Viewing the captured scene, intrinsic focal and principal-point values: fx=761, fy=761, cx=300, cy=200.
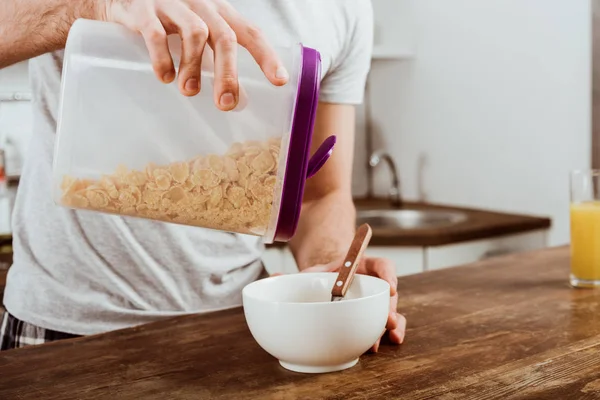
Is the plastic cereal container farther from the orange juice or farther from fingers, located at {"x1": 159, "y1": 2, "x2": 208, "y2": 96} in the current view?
Answer: the orange juice

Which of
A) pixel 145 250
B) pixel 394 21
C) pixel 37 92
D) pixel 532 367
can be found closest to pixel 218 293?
pixel 145 250

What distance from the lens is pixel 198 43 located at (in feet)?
2.29

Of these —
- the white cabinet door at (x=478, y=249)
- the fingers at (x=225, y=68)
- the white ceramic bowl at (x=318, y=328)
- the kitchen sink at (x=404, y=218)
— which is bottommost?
the white cabinet door at (x=478, y=249)

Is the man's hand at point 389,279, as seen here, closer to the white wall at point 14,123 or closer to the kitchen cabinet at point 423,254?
the kitchen cabinet at point 423,254

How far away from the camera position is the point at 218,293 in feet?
4.33

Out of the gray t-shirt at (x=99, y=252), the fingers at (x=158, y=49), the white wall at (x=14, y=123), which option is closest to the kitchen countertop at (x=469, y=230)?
the white wall at (x=14, y=123)

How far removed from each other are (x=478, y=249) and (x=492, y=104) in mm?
580

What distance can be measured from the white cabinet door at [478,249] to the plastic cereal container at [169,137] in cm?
158

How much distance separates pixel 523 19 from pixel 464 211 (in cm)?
70

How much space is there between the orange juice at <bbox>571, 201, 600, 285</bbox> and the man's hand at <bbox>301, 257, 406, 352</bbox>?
14.7 inches

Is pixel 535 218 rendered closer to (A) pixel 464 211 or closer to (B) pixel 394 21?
(A) pixel 464 211

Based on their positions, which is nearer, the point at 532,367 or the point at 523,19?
the point at 532,367

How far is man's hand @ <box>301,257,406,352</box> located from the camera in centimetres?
92

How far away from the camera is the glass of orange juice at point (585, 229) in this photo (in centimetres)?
122
